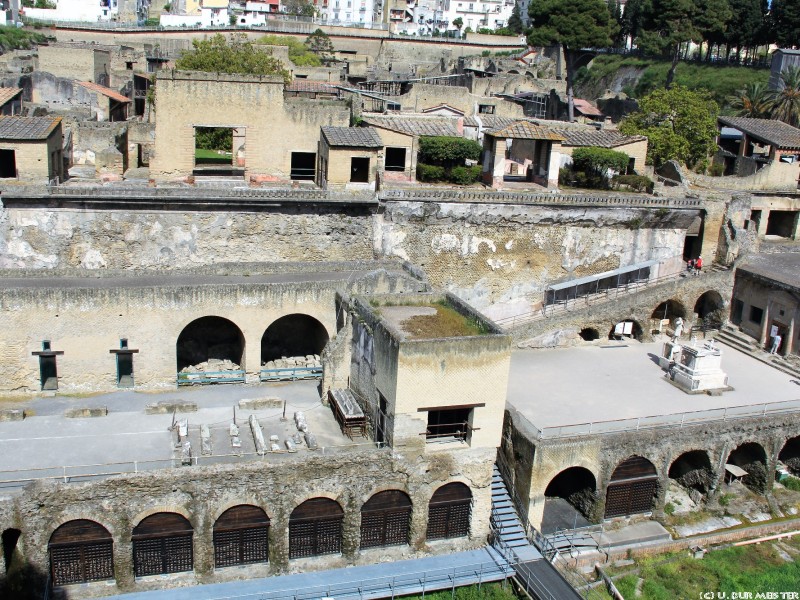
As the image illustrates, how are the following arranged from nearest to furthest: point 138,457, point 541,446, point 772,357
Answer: point 138,457
point 541,446
point 772,357

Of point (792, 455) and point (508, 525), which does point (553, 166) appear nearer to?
point (792, 455)

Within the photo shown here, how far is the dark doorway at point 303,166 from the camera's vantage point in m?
39.7

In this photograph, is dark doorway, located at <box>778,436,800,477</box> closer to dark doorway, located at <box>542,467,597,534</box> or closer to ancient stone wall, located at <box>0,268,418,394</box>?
dark doorway, located at <box>542,467,597,534</box>

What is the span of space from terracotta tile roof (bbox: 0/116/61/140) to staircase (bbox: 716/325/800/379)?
3057 cm

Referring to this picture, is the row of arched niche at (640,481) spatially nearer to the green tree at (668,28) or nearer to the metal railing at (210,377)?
the metal railing at (210,377)

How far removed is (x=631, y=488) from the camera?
27.8m

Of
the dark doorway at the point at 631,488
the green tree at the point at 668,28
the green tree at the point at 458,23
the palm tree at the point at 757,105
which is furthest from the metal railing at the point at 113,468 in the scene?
the green tree at the point at 458,23

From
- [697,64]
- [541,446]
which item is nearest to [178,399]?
[541,446]

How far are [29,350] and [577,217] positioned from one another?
24.2 meters

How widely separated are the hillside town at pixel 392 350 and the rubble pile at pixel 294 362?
0.58ft

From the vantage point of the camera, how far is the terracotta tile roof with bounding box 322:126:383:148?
36688mm

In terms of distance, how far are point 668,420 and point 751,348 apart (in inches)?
401

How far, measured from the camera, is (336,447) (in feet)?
78.2

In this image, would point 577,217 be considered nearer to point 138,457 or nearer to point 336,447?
point 336,447
